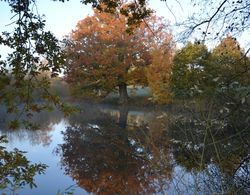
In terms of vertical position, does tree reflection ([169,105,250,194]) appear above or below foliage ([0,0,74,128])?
below

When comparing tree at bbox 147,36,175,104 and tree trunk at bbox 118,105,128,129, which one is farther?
tree at bbox 147,36,175,104

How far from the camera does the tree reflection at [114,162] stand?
24.8ft

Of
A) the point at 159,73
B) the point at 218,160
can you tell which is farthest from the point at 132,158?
the point at 159,73

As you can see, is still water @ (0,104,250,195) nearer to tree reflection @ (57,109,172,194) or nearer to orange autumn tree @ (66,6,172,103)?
tree reflection @ (57,109,172,194)

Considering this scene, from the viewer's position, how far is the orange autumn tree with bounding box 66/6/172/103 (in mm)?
28625

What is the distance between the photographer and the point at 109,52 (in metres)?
28.5

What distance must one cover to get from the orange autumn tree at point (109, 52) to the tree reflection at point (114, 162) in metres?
13.5

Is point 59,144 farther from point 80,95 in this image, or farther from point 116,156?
point 80,95

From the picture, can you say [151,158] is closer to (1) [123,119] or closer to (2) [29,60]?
(2) [29,60]

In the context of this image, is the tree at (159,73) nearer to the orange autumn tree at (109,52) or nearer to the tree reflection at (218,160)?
the orange autumn tree at (109,52)

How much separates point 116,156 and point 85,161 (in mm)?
945

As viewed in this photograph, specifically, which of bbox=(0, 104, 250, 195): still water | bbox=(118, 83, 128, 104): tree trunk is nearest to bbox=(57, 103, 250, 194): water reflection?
bbox=(0, 104, 250, 195): still water

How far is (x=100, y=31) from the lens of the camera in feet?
95.8

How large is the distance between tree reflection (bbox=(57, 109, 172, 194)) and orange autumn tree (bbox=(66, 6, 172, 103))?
1353cm
